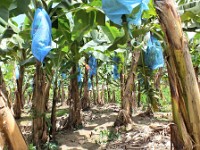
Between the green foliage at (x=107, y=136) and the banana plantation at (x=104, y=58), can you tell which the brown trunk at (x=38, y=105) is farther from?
the green foliage at (x=107, y=136)

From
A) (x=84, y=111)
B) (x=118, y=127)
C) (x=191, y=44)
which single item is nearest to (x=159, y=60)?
(x=118, y=127)

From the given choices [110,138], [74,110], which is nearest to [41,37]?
[110,138]

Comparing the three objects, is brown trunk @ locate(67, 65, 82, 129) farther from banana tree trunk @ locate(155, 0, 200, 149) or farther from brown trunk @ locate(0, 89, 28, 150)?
banana tree trunk @ locate(155, 0, 200, 149)

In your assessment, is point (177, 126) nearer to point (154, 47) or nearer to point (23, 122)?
point (154, 47)

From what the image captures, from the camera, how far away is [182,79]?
169cm

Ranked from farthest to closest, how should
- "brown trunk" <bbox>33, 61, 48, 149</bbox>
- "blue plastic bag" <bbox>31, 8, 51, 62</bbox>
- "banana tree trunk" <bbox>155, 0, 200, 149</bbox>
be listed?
"brown trunk" <bbox>33, 61, 48, 149</bbox>, "blue plastic bag" <bbox>31, 8, 51, 62</bbox>, "banana tree trunk" <bbox>155, 0, 200, 149</bbox>

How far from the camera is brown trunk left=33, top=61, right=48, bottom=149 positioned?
3.50 metres

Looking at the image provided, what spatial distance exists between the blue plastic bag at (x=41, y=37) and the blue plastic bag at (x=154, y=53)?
1.98 m

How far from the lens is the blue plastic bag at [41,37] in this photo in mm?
2719

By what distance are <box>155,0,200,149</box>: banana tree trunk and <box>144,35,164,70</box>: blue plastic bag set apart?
103 inches

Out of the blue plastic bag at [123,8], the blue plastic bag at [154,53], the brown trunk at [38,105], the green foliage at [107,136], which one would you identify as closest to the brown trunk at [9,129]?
the blue plastic bag at [123,8]

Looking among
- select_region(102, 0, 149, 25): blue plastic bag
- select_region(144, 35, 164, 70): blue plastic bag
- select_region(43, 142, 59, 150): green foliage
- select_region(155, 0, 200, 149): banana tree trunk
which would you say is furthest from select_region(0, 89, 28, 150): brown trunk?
select_region(144, 35, 164, 70): blue plastic bag

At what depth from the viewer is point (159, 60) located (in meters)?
4.51

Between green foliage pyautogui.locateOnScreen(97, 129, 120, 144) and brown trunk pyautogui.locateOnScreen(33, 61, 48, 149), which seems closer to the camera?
brown trunk pyautogui.locateOnScreen(33, 61, 48, 149)
